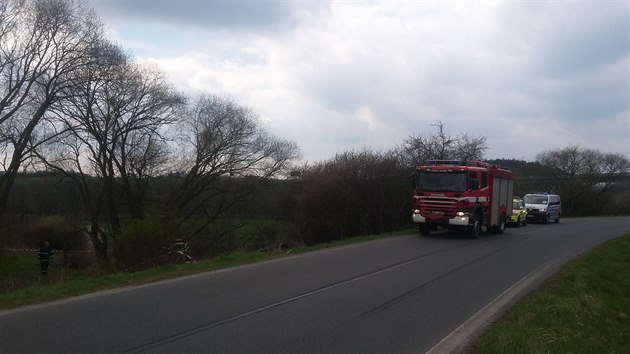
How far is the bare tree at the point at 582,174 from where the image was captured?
236 feet

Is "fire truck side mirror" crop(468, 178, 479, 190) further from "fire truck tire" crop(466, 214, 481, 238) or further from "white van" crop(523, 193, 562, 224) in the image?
"white van" crop(523, 193, 562, 224)

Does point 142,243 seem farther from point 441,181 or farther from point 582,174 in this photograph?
point 582,174

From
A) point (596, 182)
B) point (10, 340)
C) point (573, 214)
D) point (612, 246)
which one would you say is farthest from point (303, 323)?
point (596, 182)

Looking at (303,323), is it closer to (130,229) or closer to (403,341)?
(403,341)

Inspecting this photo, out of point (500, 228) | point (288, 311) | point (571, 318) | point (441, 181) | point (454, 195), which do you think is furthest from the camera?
point (500, 228)

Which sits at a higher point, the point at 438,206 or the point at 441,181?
the point at 441,181

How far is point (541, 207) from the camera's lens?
42656 mm

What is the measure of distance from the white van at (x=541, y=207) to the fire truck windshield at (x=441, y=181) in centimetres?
2066

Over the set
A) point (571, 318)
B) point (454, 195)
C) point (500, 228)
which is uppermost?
point (454, 195)

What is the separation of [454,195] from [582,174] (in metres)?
60.9

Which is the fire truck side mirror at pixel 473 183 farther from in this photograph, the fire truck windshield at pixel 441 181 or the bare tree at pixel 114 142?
the bare tree at pixel 114 142

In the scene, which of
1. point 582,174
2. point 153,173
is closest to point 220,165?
point 153,173

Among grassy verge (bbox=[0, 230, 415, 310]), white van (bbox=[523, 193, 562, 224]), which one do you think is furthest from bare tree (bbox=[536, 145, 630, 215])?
grassy verge (bbox=[0, 230, 415, 310])

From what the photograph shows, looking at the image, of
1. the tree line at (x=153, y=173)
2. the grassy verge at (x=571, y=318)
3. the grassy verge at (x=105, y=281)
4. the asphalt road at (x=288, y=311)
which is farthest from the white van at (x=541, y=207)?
the asphalt road at (x=288, y=311)
